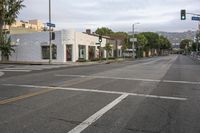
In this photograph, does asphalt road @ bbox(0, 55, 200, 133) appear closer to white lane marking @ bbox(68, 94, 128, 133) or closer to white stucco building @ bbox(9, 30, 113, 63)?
white lane marking @ bbox(68, 94, 128, 133)

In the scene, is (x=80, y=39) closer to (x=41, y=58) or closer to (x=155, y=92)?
(x=41, y=58)

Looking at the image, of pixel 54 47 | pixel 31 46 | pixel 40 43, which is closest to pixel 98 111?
pixel 54 47

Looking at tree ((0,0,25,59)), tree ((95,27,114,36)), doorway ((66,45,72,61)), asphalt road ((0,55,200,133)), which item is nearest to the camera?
asphalt road ((0,55,200,133))

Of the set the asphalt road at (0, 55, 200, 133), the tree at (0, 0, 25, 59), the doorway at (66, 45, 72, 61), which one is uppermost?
the tree at (0, 0, 25, 59)

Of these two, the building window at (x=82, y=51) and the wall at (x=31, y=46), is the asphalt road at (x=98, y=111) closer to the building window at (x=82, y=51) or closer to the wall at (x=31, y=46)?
the wall at (x=31, y=46)

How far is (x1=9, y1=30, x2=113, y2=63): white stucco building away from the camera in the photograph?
5797 cm

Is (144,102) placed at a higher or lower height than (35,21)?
lower

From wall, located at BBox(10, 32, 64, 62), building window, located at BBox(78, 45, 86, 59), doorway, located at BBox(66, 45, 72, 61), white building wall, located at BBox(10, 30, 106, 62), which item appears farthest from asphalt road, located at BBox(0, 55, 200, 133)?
building window, located at BBox(78, 45, 86, 59)

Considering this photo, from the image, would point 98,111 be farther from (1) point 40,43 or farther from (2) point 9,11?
(1) point 40,43

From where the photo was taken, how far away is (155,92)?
1499 cm

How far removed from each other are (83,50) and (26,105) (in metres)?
53.6

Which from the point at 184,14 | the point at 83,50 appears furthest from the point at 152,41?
the point at 184,14

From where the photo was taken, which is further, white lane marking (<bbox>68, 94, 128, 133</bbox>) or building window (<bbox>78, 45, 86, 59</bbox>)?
building window (<bbox>78, 45, 86, 59</bbox>)

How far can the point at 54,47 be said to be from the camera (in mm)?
59031
